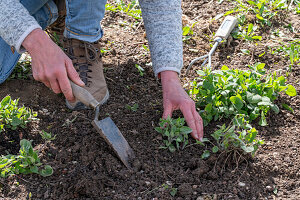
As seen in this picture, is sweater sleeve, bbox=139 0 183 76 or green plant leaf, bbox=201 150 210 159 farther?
sweater sleeve, bbox=139 0 183 76

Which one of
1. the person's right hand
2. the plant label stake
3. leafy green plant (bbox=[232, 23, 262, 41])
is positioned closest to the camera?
the person's right hand

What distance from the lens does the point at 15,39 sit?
6.50 ft

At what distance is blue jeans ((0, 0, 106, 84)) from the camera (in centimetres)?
253

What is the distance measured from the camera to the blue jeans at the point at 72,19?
2.53 meters

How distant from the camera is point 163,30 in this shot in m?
2.45

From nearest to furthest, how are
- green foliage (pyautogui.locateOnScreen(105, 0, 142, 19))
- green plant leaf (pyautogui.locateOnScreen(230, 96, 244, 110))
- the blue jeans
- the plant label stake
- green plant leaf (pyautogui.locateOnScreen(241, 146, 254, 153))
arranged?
green plant leaf (pyautogui.locateOnScreen(241, 146, 254, 153)) < green plant leaf (pyautogui.locateOnScreen(230, 96, 244, 110)) < the blue jeans < the plant label stake < green foliage (pyautogui.locateOnScreen(105, 0, 142, 19))

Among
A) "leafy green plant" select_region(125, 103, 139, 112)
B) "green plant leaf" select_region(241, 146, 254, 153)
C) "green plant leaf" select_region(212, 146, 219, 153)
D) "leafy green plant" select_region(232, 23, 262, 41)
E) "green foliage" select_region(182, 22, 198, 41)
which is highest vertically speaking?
A: "leafy green plant" select_region(125, 103, 139, 112)

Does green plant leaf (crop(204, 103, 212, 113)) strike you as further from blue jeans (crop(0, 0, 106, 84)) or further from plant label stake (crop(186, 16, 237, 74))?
blue jeans (crop(0, 0, 106, 84))

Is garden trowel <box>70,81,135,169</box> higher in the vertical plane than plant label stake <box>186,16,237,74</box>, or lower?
higher

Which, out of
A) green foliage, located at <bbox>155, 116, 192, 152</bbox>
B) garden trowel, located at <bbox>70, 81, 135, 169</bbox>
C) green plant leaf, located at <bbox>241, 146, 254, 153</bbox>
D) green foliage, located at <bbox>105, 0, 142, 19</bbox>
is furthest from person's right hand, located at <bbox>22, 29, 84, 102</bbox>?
green foliage, located at <bbox>105, 0, 142, 19</bbox>

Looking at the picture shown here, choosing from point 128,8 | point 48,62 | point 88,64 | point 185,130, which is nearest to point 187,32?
point 128,8

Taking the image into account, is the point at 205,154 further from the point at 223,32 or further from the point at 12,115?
the point at 223,32

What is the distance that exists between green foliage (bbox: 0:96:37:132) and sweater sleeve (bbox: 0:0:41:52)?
1.38ft

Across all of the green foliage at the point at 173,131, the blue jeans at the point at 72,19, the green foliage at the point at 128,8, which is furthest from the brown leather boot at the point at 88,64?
the green foliage at the point at 128,8
